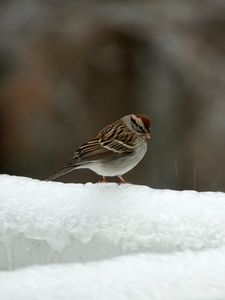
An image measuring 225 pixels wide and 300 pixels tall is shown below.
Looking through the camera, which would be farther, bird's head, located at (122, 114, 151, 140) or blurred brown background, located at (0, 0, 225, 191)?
blurred brown background, located at (0, 0, 225, 191)

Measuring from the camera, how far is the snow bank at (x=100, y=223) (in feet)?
7.55

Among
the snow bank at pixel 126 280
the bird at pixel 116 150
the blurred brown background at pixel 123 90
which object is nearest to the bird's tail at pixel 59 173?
the bird at pixel 116 150

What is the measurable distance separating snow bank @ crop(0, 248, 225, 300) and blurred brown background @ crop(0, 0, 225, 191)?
17.1ft

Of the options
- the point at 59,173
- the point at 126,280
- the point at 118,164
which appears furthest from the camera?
the point at 118,164

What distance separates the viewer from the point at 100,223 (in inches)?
96.3

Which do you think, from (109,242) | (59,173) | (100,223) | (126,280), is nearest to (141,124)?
(59,173)

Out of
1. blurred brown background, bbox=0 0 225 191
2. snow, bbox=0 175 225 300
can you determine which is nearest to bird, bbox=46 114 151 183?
snow, bbox=0 175 225 300

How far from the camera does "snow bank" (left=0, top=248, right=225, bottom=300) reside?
175cm

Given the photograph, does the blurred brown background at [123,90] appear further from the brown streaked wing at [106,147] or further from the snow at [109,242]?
the snow at [109,242]

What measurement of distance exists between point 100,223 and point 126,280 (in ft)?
2.02


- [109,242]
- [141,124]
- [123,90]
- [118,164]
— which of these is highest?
[123,90]

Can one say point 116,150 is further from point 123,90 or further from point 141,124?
point 123,90

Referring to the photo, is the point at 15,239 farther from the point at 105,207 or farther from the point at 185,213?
the point at 185,213

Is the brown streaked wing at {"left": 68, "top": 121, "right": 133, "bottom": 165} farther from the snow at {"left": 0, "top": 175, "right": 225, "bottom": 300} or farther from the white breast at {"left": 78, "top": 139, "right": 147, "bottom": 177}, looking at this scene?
the snow at {"left": 0, "top": 175, "right": 225, "bottom": 300}
